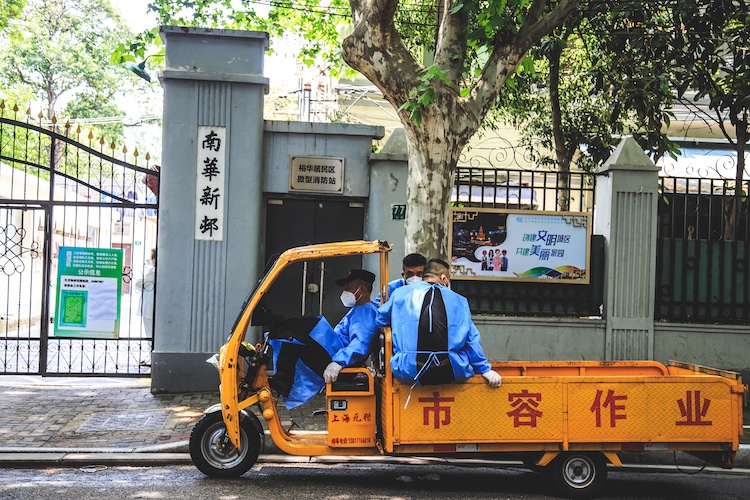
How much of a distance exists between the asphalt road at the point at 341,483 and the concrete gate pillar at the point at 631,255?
299 centimetres

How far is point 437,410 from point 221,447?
67.3 inches

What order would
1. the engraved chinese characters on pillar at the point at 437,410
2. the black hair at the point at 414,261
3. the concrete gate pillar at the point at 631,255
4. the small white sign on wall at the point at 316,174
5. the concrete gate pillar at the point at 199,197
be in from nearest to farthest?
the engraved chinese characters on pillar at the point at 437,410 < the black hair at the point at 414,261 < the concrete gate pillar at the point at 199,197 < the concrete gate pillar at the point at 631,255 < the small white sign on wall at the point at 316,174

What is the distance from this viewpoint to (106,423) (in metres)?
8.04

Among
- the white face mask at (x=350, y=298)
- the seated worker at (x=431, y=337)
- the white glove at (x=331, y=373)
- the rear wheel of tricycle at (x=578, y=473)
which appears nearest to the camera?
the seated worker at (x=431, y=337)

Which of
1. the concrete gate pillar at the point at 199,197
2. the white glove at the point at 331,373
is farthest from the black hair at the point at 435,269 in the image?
the concrete gate pillar at the point at 199,197

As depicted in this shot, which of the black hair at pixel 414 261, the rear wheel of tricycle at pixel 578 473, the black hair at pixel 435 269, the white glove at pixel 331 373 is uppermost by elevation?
the black hair at pixel 414 261

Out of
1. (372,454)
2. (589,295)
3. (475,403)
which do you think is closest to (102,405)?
(372,454)

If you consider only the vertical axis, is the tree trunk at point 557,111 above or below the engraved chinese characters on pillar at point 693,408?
above

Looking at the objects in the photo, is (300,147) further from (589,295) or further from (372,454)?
(372,454)

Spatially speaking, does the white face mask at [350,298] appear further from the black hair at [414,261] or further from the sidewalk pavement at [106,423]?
the sidewalk pavement at [106,423]

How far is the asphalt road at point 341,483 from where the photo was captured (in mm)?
5770

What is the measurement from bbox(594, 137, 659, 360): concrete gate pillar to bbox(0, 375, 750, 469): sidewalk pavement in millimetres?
1547

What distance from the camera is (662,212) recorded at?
10289mm

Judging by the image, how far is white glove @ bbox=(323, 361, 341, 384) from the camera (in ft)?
19.1
